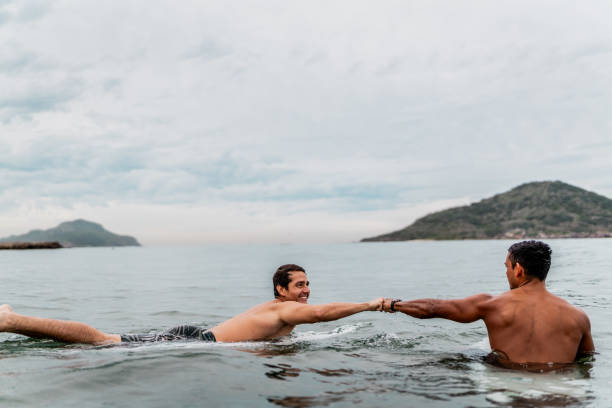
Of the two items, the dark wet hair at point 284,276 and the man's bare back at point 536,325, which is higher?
the dark wet hair at point 284,276

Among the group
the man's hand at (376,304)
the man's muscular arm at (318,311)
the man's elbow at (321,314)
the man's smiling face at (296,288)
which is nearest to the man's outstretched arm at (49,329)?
the man's muscular arm at (318,311)

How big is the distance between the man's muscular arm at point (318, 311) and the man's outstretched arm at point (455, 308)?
90 centimetres

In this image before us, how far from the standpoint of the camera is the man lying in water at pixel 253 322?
26.4 feet

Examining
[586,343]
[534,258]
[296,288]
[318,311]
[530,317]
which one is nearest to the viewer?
[530,317]

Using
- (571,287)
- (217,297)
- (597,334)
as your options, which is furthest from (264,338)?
(571,287)

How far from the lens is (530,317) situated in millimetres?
6578

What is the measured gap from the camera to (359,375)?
271 inches

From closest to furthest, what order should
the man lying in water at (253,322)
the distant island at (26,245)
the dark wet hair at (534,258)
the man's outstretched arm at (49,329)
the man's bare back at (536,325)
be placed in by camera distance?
the man's bare back at (536,325) → the dark wet hair at (534,258) → the man's outstretched arm at (49,329) → the man lying in water at (253,322) → the distant island at (26,245)

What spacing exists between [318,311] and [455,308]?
2241 mm

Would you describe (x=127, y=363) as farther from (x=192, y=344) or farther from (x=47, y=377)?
(x=192, y=344)

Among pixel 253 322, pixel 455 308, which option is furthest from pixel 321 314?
pixel 455 308

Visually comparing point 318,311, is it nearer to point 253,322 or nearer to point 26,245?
point 253,322

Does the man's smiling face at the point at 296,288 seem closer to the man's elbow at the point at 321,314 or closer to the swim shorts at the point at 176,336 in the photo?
the man's elbow at the point at 321,314

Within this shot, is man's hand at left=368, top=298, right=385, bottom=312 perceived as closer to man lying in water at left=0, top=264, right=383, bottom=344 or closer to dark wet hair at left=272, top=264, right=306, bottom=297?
man lying in water at left=0, top=264, right=383, bottom=344
